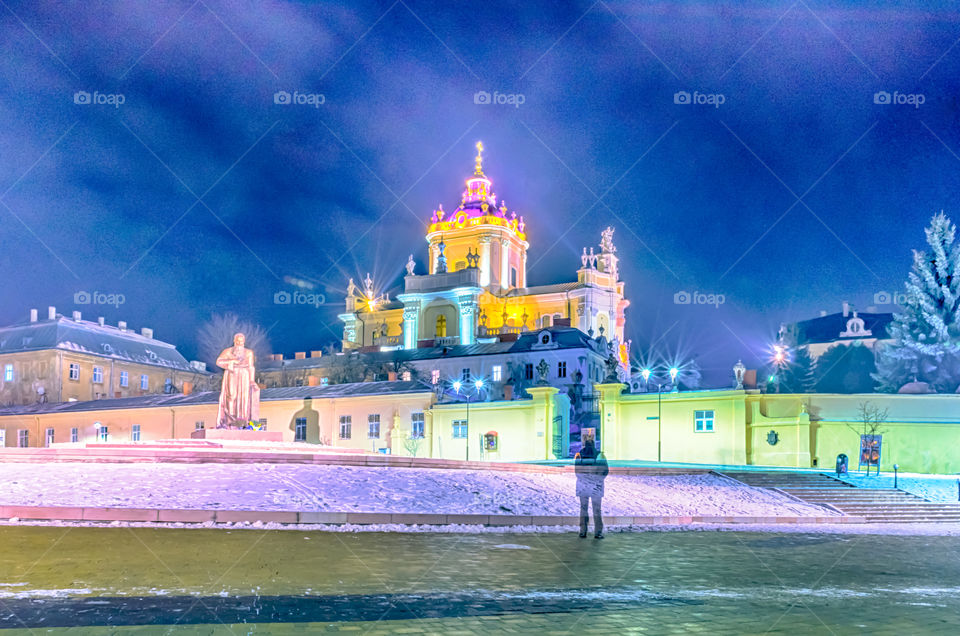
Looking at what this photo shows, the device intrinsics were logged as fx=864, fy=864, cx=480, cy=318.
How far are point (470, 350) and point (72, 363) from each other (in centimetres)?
3132

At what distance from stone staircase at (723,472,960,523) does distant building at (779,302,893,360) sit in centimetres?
5573

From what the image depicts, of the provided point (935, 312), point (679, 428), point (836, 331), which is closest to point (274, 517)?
point (679, 428)

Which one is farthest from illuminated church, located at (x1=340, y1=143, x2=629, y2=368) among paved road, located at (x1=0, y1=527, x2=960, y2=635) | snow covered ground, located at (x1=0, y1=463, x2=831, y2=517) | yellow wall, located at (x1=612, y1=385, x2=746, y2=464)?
paved road, located at (x1=0, y1=527, x2=960, y2=635)

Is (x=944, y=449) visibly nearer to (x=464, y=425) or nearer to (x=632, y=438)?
(x=632, y=438)

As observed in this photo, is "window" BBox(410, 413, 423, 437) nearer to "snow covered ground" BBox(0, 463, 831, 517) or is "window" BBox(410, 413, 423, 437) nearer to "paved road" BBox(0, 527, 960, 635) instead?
"snow covered ground" BBox(0, 463, 831, 517)

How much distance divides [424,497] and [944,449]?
27011 millimetres

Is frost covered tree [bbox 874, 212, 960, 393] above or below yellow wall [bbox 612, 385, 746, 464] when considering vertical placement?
above

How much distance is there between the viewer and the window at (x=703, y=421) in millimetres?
39500

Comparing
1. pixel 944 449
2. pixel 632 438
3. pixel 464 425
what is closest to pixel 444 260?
pixel 464 425

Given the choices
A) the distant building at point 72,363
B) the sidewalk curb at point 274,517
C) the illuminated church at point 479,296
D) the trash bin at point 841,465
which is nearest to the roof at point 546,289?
the illuminated church at point 479,296

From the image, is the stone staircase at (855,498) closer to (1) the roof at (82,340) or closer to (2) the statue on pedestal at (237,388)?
(2) the statue on pedestal at (237,388)

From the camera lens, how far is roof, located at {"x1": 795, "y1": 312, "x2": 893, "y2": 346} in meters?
86.7

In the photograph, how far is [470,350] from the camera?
227ft

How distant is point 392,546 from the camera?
1427cm
